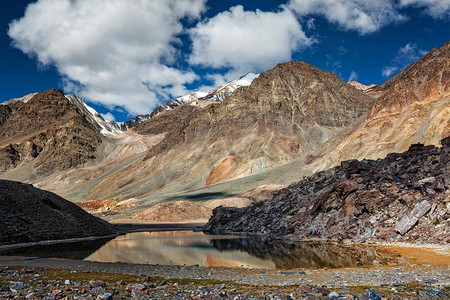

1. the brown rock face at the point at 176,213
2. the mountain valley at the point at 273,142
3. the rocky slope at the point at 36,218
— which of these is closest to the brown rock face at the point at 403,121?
the mountain valley at the point at 273,142

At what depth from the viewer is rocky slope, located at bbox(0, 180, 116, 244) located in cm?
3906

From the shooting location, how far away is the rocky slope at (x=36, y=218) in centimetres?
3906

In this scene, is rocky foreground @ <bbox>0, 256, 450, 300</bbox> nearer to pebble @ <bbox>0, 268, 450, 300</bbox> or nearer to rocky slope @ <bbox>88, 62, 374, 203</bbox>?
pebble @ <bbox>0, 268, 450, 300</bbox>

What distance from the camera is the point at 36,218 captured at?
42969mm

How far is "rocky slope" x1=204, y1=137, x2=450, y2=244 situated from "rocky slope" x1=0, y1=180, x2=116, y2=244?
2439 centimetres

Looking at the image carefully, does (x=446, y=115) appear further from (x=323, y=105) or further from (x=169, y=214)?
(x=323, y=105)

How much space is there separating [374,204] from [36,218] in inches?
1467

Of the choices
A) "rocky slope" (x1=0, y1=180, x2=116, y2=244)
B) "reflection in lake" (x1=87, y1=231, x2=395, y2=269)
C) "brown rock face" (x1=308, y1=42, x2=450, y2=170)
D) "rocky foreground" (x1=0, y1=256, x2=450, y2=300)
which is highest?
"brown rock face" (x1=308, y1=42, x2=450, y2=170)

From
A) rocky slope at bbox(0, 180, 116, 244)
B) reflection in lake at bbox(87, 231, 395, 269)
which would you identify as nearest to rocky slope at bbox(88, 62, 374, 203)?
rocky slope at bbox(0, 180, 116, 244)

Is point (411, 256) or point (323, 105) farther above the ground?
point (323, 105)

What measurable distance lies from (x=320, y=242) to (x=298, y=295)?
27.4 m

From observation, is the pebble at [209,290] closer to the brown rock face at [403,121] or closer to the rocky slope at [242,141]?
the brown rock face at [403,121]

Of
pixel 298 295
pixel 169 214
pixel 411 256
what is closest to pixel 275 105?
pixel 169 214

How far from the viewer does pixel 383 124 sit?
118438 millimetres
